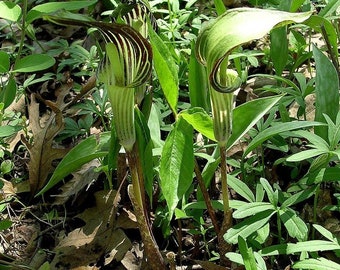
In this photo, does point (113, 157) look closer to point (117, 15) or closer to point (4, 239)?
point (117, 15)

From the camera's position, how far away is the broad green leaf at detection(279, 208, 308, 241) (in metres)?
1.69

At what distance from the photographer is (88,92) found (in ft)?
9.45

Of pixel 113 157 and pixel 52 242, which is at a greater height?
pixel 113 157

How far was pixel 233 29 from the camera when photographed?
138 centimetres

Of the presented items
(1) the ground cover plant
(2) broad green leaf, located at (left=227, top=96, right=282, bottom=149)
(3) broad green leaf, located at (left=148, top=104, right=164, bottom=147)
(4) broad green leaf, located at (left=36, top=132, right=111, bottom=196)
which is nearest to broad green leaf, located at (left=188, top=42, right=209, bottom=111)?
(1) the ground cover plant

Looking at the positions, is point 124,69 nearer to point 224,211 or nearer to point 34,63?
point 224,211

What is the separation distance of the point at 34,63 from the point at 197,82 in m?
0.82

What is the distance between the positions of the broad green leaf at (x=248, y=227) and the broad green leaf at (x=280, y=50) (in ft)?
3.05

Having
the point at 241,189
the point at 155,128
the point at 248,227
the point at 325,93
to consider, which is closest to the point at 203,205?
the point at 241,189

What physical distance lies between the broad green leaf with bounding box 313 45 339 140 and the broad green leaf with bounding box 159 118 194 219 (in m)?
0.57

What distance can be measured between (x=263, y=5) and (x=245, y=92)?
63 centimetres

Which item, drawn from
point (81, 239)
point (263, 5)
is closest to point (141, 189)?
point (81, 239)

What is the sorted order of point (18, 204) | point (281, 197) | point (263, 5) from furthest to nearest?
point (263, 5), point (18, 204), point (281, 197)

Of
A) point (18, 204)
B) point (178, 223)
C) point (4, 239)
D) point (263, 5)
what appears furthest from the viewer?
point (263, 5)
